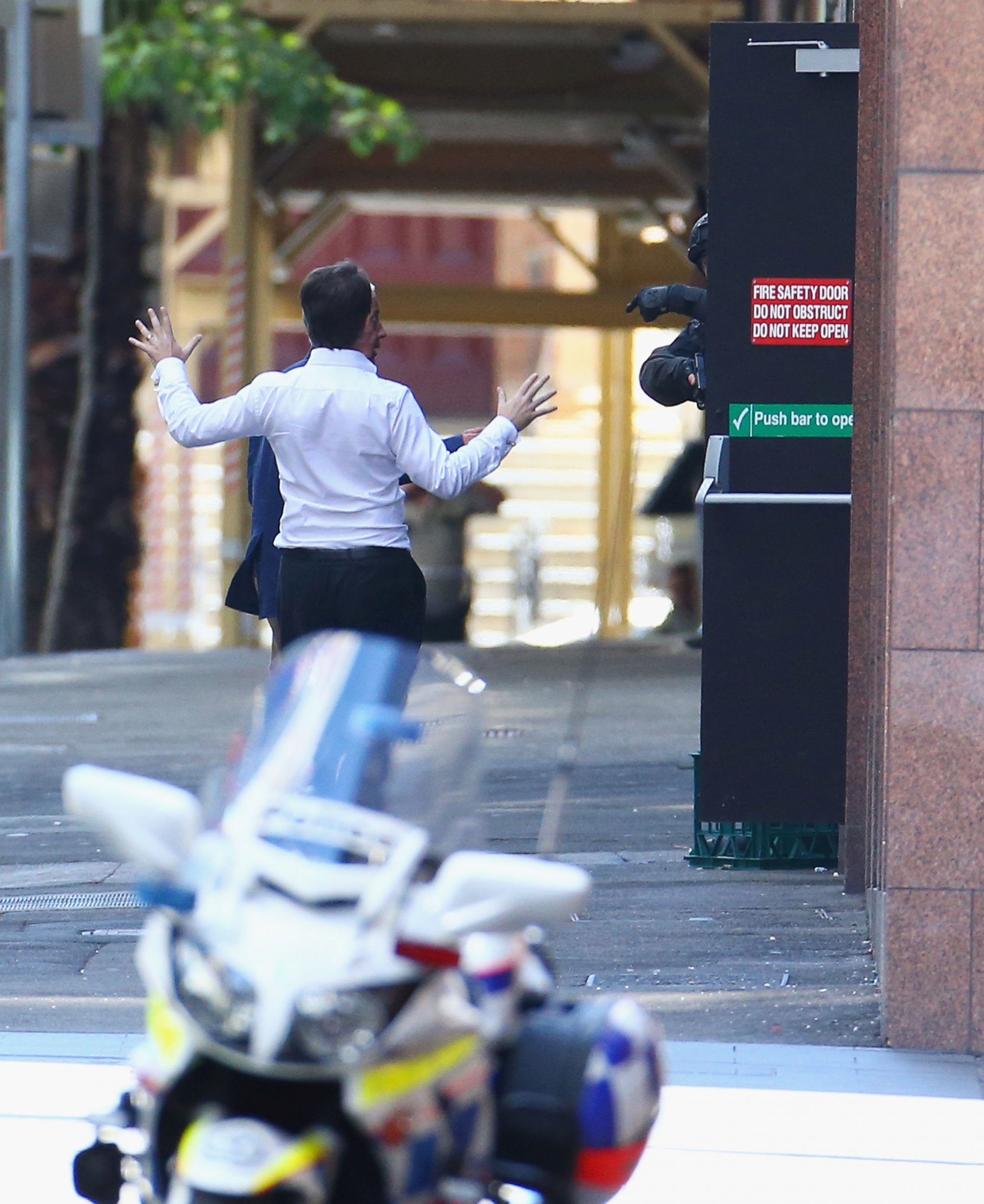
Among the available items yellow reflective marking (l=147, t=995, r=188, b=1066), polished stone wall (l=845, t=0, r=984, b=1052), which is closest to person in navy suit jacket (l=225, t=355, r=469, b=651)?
polished stone wall (l=845, t=0, r=984, b=1052)

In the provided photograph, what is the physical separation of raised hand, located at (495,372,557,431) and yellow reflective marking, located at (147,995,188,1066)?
2.59 meters

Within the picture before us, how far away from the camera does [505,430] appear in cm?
541

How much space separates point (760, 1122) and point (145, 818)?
205 cm

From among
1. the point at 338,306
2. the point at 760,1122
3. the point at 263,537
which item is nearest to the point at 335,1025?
the point at 760,1122

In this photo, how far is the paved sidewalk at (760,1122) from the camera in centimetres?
434

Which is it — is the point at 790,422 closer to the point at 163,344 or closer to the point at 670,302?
the point at 670,302

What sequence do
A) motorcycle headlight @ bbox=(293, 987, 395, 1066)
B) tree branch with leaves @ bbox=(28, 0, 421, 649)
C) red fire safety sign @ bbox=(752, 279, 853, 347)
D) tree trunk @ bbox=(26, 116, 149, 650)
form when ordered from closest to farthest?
motorcycle headlight @ bbox=(293, 987, 395, 1066) → red fire safety sign @ bbox=(752, 279, 853, 347) → tree branch with leaves @ bbox=(28, 0, 421, 649) → tree trunk @ bbox=(26, 116, 149, 650)

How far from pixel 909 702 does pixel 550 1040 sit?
2049mm

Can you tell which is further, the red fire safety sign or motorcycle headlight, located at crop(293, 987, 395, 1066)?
the red fire safety sign

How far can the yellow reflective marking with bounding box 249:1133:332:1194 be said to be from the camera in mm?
2842

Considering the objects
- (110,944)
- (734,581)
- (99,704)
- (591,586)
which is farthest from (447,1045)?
(591,586)

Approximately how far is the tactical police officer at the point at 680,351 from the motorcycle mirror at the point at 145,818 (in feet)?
13.3

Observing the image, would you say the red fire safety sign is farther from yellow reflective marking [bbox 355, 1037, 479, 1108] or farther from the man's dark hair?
yellow reflective marking [bbox 355, 1037, 479, 1108]

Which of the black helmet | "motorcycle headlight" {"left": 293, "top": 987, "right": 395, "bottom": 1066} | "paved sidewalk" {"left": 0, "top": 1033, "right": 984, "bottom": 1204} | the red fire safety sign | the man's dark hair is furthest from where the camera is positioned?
the black helmet
